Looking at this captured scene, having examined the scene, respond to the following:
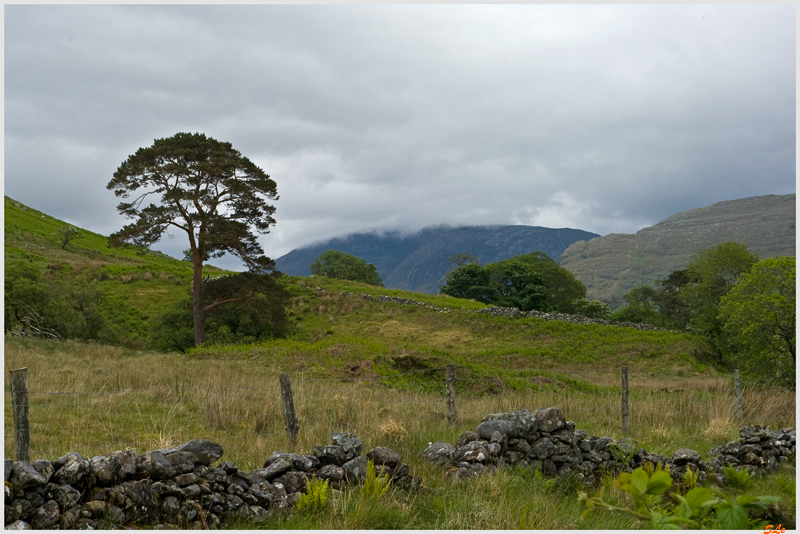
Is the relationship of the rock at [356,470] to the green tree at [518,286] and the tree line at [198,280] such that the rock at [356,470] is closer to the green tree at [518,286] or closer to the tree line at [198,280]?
the tree line at [198,280]

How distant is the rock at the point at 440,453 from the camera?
6980 millimetres

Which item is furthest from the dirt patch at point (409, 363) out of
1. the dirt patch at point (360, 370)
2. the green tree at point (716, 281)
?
the green tree at point (716, 281)

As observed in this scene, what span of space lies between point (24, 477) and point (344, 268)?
289ft

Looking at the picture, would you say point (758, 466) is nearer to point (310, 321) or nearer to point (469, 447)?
point (469, 447)

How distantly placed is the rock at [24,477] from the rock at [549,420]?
6.59 m

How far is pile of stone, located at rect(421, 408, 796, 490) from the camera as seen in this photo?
7186mm

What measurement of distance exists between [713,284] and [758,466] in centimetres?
3300

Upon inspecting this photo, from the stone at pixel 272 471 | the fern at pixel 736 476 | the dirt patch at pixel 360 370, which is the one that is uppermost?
the stone at pixel 272 471

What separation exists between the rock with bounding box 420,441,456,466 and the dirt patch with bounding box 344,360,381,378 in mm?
10313

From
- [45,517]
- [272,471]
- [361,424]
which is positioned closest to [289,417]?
[361,424]

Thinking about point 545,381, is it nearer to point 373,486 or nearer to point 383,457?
point 383,457

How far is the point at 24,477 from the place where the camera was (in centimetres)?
412

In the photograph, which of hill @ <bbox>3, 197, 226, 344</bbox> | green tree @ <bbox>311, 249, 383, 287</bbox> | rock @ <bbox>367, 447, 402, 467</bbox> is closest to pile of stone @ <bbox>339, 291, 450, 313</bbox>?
hill @ <bbox>3, 197, 226, 344</bbox>

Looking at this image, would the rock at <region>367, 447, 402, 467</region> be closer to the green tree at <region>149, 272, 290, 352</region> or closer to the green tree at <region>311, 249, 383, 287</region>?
the green tree at <region>149, 272, 290, 352</region>
